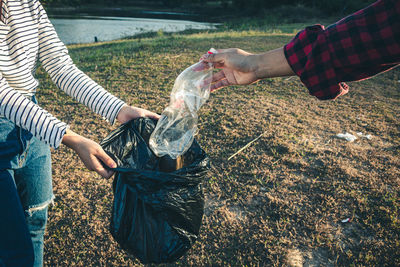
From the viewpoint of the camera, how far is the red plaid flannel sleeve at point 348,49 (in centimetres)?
118

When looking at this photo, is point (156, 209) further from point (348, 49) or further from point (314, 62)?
point (348, 49)

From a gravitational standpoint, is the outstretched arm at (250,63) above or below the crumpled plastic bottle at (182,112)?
above

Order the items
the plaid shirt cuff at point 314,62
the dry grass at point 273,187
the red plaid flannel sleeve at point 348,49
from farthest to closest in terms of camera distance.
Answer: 1. the dry grass at point 273,187
2. the plaid shirt cuff at point 314,62
3. the red plaid flannel sleeve at point 348,49

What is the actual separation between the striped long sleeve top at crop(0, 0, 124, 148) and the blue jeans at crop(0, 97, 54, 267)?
5.0 inches

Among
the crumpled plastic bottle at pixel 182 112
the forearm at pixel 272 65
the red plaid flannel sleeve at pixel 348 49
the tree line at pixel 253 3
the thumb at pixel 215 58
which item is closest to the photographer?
the red plaid flannel sleeve at pixel 348 49

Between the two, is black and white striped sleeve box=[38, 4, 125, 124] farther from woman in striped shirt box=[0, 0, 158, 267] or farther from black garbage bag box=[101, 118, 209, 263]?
black garbage bag box=[101, 118, 209, 263]

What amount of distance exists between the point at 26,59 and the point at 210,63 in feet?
3.31

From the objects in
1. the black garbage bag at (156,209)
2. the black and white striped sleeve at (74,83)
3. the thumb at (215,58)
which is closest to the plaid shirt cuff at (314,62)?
the thumb at (215,58)

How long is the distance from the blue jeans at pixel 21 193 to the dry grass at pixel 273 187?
1.83ft

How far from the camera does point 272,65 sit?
1491 millimetres

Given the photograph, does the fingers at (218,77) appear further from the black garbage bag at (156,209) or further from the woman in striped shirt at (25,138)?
the woman in striped shirt at (25,138)

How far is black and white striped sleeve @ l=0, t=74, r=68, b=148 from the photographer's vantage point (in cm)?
120

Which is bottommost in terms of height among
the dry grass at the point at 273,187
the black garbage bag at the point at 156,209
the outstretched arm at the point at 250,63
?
the dry grass at the point at 273,187

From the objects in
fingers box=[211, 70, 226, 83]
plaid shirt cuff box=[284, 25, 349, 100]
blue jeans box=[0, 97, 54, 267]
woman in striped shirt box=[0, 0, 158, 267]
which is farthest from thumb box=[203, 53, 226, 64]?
blue jeans box=[0, 97, 54, 267]
